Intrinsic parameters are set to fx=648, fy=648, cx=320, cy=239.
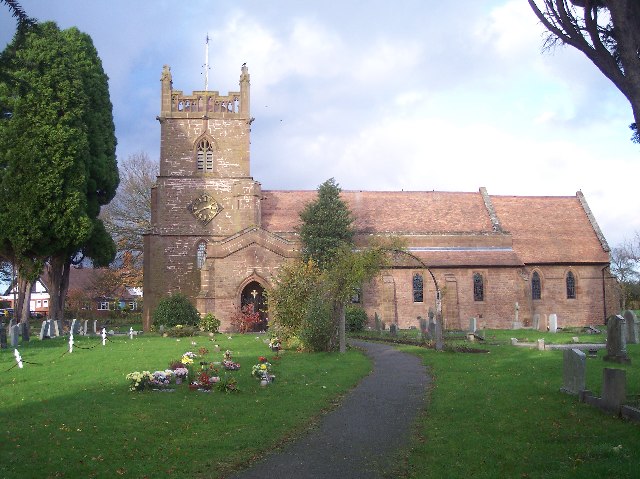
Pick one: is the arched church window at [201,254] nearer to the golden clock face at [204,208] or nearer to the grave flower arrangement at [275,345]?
the golden clock face at [204,208]

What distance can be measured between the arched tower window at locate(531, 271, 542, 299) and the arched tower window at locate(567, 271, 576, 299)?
1.98 m

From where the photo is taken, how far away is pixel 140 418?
36.9ft

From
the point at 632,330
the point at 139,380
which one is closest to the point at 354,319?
the point at 632,330

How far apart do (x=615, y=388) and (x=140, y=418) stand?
8.13m

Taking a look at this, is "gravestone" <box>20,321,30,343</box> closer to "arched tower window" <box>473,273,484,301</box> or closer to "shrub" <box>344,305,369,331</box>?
"shrub" <box>344,305,369,331</box>

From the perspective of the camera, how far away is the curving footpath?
8.45 m

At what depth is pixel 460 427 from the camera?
35.3ft

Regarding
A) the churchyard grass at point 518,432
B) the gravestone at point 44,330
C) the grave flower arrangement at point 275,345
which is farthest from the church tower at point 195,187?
the churchyard grass at point 518,432

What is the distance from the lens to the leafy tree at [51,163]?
30.5 metres

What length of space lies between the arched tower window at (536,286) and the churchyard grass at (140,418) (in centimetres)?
2835

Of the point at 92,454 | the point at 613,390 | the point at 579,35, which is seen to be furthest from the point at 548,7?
the point at 92,454

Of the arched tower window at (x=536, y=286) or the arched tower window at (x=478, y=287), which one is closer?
the arched tower window at (x=478, y=287)

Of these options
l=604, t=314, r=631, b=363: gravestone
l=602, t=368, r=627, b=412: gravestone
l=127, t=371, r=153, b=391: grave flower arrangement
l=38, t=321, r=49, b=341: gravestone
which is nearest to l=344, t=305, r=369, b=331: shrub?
l=38, t=321, r=49, b=341: gravestone

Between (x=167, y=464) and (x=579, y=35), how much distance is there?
8.84 m
